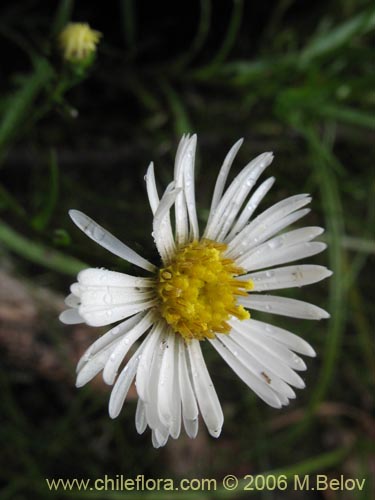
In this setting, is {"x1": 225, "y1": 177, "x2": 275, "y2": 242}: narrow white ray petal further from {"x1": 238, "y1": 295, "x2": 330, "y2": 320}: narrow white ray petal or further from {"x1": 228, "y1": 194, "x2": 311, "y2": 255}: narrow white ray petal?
{"x1": 238, "y1": 295, "x2": 330, "y2": 320}: narrow white ray petal

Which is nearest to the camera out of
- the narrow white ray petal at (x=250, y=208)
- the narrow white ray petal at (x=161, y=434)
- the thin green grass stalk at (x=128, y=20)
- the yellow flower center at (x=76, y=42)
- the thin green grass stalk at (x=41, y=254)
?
the narrow white ray petal at (x=161, y=434)

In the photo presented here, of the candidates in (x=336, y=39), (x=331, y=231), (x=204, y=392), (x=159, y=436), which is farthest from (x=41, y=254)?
(x=336, y=39)

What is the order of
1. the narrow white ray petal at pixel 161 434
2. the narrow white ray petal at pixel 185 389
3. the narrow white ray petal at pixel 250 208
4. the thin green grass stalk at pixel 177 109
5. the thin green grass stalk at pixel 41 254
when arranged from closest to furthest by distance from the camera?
the narrow white ray petal at pixel 161 434
the narrow white ray petal at pixel 185 389
the narrow white ray petal at pixel 250 208
the thin green grass stalk at pixel 41 254
the thin green grass stalk at pixel 177 109

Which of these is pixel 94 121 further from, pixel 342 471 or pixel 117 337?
pixel 342 471

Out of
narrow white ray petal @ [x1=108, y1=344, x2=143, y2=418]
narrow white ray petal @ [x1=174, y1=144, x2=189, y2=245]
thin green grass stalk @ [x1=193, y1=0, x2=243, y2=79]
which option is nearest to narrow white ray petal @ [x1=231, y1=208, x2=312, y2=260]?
narrow white ray petal @ [x1=174, y1=144, x2=189, y2=245]

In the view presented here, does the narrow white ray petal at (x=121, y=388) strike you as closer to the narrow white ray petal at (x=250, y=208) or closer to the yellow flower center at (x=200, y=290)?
the yellow flower center at (x=200, y=290)

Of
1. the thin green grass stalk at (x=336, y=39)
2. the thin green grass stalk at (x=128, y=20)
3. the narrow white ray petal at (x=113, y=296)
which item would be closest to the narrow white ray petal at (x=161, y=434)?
the narrow white ray petal at (x=113, y=296)
